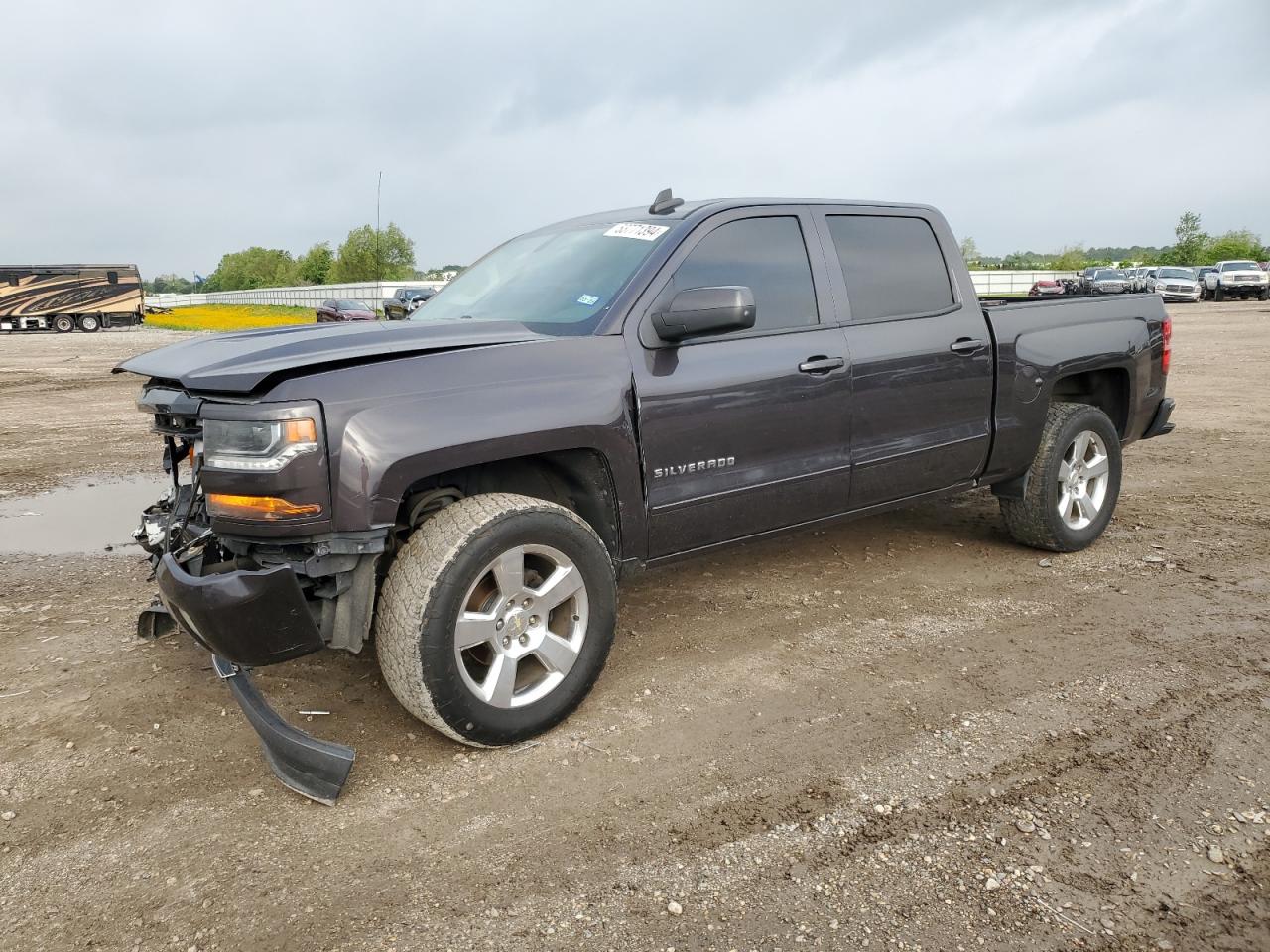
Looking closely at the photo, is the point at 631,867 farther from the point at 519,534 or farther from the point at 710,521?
the point at 710,521

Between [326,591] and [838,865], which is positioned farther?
[326,591]

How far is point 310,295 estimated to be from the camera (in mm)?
67062

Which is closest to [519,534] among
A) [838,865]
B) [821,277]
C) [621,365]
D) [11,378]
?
[621,365]

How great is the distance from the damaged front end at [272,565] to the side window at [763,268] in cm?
160

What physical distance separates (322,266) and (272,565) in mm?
117592

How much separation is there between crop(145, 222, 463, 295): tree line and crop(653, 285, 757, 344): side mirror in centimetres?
5079

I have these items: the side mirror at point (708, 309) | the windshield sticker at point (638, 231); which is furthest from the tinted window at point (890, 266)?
the side mirror at point (708, 309)

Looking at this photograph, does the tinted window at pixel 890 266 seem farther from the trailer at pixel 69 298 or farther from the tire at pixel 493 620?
the trailer at pixel 69 298

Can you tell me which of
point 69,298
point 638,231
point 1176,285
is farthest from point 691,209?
point 69,298

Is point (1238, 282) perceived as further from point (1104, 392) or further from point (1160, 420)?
point (1104, 392)

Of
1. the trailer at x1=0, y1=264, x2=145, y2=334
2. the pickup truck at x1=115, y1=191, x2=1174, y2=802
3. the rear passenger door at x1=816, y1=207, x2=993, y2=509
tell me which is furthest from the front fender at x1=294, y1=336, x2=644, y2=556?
the trailer at x1=0, y1=264, x2=145, y2=334

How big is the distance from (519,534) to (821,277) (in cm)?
190

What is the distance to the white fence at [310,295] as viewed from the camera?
172ft

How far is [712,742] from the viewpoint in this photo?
10.2ft
